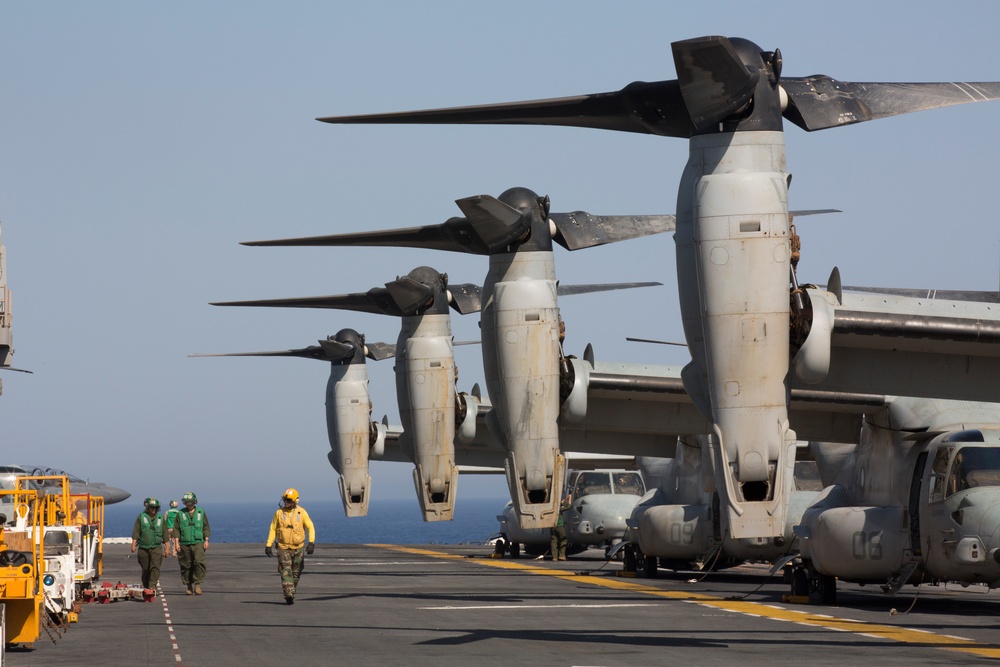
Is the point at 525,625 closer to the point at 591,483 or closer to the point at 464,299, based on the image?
the point at 464,299

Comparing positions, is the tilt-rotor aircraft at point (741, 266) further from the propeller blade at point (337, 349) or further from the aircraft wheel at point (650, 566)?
the propeller blade at point (337, 349)

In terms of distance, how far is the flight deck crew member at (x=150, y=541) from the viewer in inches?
933

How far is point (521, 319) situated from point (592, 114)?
5.30 meters

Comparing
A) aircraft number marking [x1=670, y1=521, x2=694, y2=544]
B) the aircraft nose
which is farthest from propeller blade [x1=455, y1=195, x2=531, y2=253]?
the aircraft nose

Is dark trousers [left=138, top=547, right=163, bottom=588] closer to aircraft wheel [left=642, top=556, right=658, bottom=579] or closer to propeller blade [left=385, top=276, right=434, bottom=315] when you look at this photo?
propeller blade [left=385, top=276, right=434, bottom=315]

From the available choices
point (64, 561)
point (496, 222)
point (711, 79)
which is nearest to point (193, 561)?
point (64, 561)

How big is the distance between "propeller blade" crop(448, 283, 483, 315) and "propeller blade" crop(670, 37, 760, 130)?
13.3m

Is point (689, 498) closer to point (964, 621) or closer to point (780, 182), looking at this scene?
point (964, 621)

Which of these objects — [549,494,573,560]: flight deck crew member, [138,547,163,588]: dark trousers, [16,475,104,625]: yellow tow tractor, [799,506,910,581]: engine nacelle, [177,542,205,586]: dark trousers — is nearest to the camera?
[16,475,104,625]: yellow tow tractor

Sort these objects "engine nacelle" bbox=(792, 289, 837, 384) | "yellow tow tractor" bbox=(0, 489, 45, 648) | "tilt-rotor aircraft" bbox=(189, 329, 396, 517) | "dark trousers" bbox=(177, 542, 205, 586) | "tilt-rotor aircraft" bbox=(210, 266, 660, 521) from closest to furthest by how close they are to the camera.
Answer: "yellow tow tractor" bbox=(0, 489, 45, 648) → "engine nacelle" bbox=(792, 289, 837, 384) → "dark trousers" bbox=(177, 542, 205, 586) → "tilt-rotor aircraft" bbox=(210, 266, 660, 521) → "tilt-rotor aircraft" bbox=(189, 329, 396, 517)

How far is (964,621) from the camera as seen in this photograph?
17.4m

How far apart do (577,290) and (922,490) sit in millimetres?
9744

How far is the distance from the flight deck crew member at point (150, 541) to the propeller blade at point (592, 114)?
422 inches

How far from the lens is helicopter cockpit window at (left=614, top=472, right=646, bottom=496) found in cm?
3697
